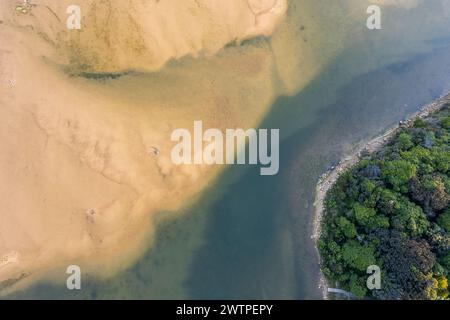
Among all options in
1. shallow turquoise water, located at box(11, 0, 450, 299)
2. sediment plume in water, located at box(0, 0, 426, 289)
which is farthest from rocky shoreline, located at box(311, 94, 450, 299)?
sediment plume in water, located at box(0, 0, 426, 289)

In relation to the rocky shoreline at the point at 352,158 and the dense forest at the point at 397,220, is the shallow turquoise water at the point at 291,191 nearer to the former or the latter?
the rocky shoreline at the point at 352,158

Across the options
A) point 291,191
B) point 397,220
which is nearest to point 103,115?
point 291,191

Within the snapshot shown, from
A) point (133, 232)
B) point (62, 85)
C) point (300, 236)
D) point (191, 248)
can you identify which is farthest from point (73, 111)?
point (300, 236)

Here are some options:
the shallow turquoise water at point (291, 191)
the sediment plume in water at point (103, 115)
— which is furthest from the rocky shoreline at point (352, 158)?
the sediment plume in water at point (103, 115)

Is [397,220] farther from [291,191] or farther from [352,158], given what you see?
[291,191]

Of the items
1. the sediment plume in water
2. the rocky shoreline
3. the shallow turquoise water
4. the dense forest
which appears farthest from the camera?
the rocky shoreline

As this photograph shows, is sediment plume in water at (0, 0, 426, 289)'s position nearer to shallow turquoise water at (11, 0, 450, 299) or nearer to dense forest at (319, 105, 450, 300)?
shallow turquoise water at (11, 0, 450, 299)

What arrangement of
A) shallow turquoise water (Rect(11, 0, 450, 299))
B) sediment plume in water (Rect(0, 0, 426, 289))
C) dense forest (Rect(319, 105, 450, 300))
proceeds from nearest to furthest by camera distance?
dense forest (Rect(319, 105, 450, 300)) < sediment plume in water (Rect(0, 0, 426, 289)) < shallow turquoise water (Rect(11, 0, 450, 299))
